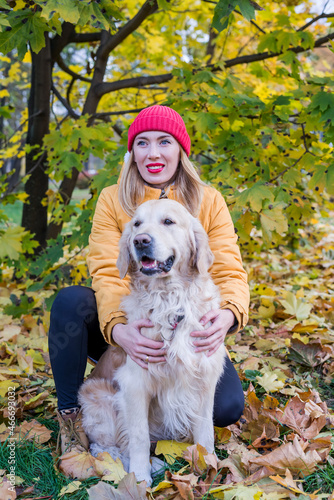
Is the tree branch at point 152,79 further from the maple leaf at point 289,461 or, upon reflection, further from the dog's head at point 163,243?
the maple leaf at point 289,461

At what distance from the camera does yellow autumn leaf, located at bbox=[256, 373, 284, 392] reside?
2.59 meters

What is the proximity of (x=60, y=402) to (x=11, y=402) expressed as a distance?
36 centimetres

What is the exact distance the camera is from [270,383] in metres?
2.62

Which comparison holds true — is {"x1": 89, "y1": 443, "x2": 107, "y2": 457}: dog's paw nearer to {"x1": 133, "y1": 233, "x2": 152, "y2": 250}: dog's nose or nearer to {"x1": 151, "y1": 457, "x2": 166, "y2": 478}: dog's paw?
{"x1": 151, "y1": 457, "x2": 166, "y2": 478}: dog's paw

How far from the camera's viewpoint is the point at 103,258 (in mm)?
2350

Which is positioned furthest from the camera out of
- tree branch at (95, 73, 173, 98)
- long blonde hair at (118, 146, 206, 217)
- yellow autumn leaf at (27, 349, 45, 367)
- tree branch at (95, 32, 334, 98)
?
tree branch at (95, 73, 173, 98)

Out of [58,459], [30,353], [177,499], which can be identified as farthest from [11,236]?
[177,499]

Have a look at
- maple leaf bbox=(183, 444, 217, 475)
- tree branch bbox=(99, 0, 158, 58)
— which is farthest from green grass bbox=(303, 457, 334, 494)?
tree branch bbox=(99, 0, 158, 58)

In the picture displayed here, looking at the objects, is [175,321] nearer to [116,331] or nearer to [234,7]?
[116,331]

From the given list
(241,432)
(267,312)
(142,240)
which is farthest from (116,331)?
(267,312)

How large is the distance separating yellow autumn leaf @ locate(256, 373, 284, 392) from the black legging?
0.35 m

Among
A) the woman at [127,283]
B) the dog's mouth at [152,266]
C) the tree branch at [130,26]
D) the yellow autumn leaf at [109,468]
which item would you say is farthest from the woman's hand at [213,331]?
the tree branch at [130,26]

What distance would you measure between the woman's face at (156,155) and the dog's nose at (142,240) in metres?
0.58

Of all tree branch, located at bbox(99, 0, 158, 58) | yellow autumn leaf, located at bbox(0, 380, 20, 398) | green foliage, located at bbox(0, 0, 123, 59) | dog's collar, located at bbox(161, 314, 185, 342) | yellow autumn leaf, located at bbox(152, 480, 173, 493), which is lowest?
yellow autumn leaf, located at bbox(152, 480, 173, 493)
